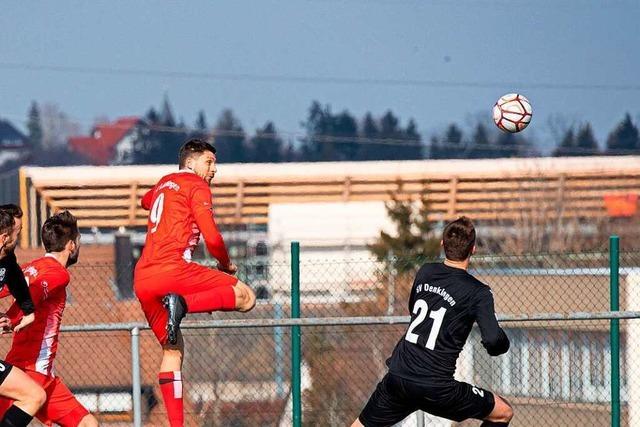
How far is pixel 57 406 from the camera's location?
8.55 m

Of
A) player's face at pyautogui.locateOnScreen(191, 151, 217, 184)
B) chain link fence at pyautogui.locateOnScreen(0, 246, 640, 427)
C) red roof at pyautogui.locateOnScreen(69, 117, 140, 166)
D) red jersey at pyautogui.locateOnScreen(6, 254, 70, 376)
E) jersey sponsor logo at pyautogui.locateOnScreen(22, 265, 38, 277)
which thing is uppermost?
red roof at pyautogui.locateOnScreen(69, 117, 140, 166)

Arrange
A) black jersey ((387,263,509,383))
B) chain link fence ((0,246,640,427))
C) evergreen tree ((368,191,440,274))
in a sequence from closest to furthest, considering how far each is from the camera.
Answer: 1. black jersey ((387,263,509,383))
2. chain link fence ((0,246,640,427))
3. evergreen tree ((368,191,440,274))

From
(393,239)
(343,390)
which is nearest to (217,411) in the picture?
(343,390)

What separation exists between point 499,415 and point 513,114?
4479 millimetres

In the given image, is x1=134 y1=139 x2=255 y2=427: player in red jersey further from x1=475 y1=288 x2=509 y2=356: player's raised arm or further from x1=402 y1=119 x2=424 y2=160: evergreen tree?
x1=402 y1=119 x2=424 y2=160: evergreen tree

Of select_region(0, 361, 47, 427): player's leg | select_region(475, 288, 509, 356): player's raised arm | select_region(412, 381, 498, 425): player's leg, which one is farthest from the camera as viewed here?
select_region(0, 361, 47, 427): player's leg

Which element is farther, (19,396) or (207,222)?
(207,222)

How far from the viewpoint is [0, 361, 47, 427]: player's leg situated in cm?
805

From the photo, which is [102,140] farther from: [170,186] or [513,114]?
[170,186]

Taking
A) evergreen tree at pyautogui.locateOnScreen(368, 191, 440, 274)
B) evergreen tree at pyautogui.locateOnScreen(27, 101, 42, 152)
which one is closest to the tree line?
evergreen tree at pyautogui.locateOnScreen(27, 101, 42, 152)

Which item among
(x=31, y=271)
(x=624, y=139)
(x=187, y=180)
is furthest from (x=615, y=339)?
(x=624, y=139)

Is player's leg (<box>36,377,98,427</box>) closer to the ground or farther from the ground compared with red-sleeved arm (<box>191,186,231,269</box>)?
closer to the ground

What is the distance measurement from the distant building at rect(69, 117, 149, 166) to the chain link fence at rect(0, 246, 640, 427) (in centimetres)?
6245

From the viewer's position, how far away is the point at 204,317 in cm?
1470
